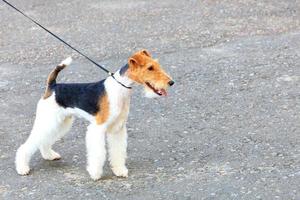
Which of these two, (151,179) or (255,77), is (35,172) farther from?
(255,77)

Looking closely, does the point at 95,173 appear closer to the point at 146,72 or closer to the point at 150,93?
the point at 150,93

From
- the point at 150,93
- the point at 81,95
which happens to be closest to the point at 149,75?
the point at 150,93

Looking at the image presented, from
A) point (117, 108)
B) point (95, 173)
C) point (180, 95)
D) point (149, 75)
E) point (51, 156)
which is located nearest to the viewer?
point (149, 75)

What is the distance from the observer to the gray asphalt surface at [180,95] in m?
5.14

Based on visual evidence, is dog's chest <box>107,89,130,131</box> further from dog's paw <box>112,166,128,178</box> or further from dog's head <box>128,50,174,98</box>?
dog's paw <box>112,166,128,178</box>

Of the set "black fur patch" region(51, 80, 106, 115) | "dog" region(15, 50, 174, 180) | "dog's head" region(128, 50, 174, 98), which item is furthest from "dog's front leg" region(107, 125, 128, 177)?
"dog's head" region(128, 50, 174, 98)

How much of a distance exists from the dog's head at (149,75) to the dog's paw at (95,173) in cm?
82

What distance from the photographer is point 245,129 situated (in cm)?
605

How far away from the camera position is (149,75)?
187 inches

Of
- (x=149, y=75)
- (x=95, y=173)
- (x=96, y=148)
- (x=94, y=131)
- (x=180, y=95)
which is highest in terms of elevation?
(x=149, y=75)

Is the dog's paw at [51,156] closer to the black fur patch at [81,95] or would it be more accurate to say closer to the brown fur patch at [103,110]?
the black fur patch at [81,95]

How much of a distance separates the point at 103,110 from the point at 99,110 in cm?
4

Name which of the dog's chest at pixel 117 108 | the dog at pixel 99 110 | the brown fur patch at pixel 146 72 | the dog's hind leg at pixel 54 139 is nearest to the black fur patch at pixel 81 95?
the dog at pixel 99 110

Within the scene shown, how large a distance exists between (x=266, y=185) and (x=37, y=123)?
1954 mm
